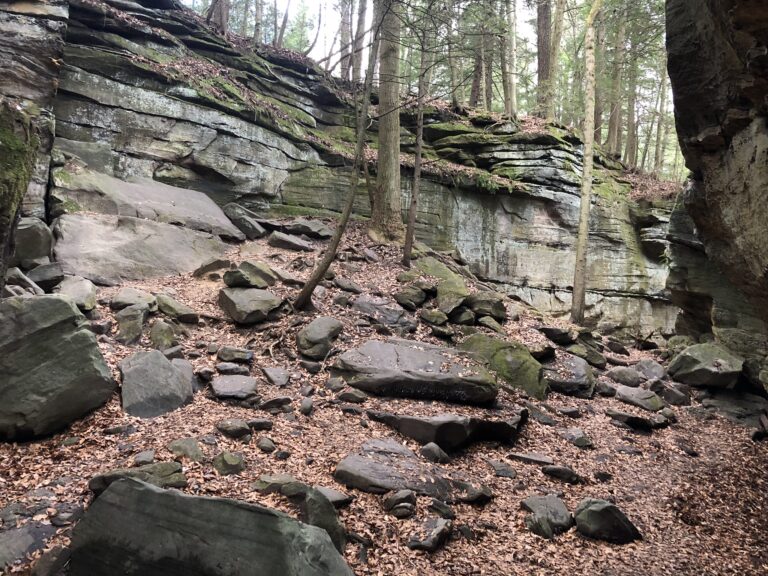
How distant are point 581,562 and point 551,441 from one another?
2.76 meters

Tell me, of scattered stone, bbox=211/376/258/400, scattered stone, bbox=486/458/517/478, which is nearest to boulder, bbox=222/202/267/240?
scattered stone, bbox=211/376/258/400

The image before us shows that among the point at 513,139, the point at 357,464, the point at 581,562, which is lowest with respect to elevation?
the point at 581,562

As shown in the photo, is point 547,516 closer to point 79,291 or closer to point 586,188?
point 79,291

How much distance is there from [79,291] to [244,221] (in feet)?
20.8

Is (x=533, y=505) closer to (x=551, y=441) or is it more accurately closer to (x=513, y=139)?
(x=551, y=441)

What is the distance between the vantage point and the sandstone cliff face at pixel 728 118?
406cm

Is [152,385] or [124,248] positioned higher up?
[124,248]

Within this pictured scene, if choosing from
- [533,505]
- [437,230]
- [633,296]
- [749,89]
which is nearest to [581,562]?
[533,505]

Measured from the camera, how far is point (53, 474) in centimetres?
464

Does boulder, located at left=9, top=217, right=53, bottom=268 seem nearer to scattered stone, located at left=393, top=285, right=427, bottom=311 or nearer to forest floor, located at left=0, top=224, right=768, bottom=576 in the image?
forest floor, located at left=0, top=224, right=768, bottom=576

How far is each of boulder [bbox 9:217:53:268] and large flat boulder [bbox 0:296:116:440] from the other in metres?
3.57

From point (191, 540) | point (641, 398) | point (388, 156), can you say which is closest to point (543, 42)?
point (388, 156)

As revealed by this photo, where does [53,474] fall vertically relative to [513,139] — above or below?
below

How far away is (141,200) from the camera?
1213 centimetres
